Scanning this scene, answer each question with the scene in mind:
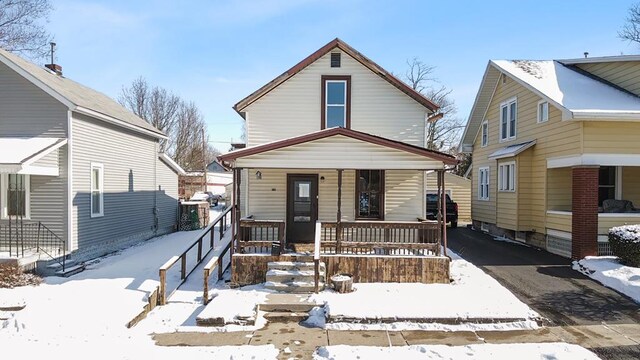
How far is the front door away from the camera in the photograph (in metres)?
11.9

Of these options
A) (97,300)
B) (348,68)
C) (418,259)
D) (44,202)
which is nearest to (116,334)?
(97,300)

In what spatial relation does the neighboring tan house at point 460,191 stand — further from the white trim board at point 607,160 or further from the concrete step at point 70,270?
the concrete step at point 70,270

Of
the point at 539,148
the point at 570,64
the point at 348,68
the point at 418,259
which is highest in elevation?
the point at 570,64

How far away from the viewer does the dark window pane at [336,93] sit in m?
12.2

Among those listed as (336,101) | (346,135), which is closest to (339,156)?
(346,135)

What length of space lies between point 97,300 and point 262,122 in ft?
21.2

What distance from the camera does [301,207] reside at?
12.0 meters

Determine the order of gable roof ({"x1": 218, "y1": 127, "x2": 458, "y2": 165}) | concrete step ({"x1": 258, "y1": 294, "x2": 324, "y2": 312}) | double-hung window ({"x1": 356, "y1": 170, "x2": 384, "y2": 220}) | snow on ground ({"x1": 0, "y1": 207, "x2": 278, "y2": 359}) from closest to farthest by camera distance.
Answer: snow on ground ({"x1": 0, "y1": 207, "x2": 278, "y2": 359}) → concrete step ({"x1": 258, "y1": 294, "x2": 324, "y2": 312}) → gable roof ({"x1": 218, "y1": 127, "x2": 458, "y2": 165}) → double-hung window ({"x1": 356, "y1": 170, "x2": 384, "y2": 220})

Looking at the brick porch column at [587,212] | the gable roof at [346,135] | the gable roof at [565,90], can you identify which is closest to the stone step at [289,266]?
the gable roof at [346,135]

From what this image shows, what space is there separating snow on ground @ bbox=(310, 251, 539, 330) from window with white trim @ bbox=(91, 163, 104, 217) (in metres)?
8.74

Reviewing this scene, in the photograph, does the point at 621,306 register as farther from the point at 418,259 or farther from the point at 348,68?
the point at 348,68

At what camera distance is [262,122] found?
12.1m

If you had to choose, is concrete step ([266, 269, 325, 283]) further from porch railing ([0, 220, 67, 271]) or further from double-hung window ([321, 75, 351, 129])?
porch railing ([0, 220, 67, 271])

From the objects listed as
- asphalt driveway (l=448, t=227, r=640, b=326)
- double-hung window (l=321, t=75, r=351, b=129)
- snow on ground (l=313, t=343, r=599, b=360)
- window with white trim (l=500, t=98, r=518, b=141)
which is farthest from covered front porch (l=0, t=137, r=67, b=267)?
window with white trim (l=500, t=98, r=518, b=141)
